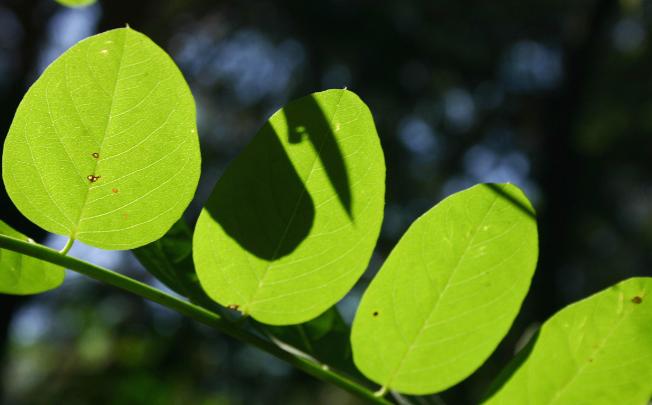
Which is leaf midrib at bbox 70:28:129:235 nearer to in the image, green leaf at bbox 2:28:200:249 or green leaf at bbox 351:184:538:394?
green leaf at bbox 2:28:200:249

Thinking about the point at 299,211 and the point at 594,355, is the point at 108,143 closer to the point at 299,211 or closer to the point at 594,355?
the point at 299,211

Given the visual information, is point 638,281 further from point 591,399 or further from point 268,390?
point 268,390

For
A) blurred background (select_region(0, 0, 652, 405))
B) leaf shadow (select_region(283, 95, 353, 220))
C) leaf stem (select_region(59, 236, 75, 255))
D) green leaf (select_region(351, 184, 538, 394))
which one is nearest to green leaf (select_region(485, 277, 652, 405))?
green leaf (select_region(351, 184, 538, 394))

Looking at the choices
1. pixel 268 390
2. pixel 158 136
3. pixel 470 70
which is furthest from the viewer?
pixel 470 70

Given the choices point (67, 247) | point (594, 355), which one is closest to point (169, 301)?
point (67, 247)

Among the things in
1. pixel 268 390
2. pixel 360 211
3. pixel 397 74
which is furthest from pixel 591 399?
pixel 397 74

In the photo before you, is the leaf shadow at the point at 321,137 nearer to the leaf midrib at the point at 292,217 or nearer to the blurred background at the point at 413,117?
the leaf midrib at the point at 292,217

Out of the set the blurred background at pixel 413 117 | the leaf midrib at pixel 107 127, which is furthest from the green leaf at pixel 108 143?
the blurred background at pixel 413 117
